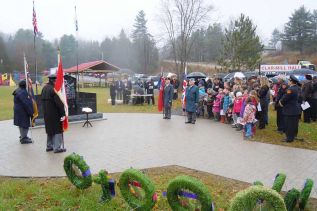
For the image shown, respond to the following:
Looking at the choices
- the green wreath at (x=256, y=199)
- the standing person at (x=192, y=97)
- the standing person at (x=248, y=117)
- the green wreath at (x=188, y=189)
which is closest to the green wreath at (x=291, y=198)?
the green wreath at (x=256, y=199)

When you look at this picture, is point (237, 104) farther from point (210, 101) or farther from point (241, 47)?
point (241, 47)

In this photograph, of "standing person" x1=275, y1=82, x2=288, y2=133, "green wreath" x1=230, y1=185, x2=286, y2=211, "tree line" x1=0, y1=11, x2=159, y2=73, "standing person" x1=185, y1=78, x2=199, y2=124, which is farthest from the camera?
"tree line" x1=0, y1=11, x2=159, y2=73

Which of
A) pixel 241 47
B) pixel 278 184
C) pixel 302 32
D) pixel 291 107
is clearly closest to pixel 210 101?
pixel 291 107

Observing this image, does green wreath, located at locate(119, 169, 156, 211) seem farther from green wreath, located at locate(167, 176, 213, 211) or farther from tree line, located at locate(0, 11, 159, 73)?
tree line, located at locate(0, 11, 159, 73)

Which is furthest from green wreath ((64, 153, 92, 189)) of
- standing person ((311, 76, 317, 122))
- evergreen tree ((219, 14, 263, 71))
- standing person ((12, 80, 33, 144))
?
evergreen tree ((219, 14, 263, 71))

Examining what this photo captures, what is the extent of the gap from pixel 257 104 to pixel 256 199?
7959 millimetres

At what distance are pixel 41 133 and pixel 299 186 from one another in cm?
882

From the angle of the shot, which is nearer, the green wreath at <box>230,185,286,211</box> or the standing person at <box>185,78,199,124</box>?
the green wreath at <box>230,185,286,211</box>

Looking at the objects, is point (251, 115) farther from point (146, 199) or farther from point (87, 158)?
point (146, 199)

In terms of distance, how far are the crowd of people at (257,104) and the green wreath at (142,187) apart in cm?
639

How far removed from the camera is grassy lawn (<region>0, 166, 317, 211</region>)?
18.3 ft

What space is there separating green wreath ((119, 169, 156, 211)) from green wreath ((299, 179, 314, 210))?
221 centimetres

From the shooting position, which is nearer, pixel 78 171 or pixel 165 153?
pixel 78 171

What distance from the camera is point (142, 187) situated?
499cm
